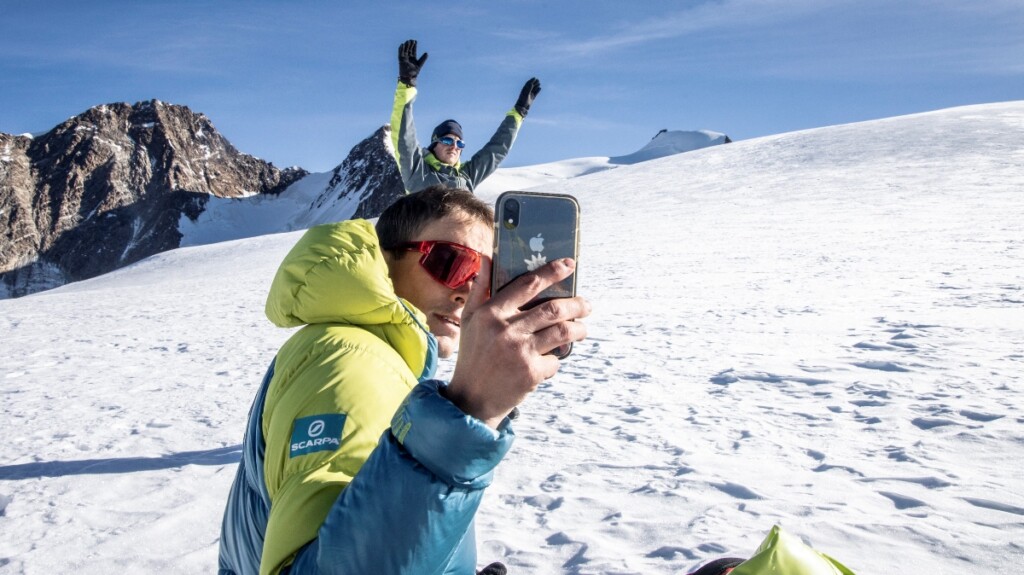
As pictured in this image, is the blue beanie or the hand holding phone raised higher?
the blue beanie

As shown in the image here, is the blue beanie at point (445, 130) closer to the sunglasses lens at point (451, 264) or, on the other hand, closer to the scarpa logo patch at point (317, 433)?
the sunglasses lens at point (451, 264)

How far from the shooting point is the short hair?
161cm

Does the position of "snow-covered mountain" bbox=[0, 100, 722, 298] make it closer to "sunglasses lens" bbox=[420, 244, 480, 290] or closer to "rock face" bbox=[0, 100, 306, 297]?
"rock face" bbox=[0, 100, 306, 297]

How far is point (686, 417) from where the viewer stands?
442 centimetres

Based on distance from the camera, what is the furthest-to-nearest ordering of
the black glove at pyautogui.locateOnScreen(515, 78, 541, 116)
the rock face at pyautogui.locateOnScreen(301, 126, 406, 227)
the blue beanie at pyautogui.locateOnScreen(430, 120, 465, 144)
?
the rock face at pyautogui.locateOnScreen(301, 126, 406, 227) → the black glove at pyautogui.locateOnScreen(515, 78, 541, 116) → the blue beanie at pyautogui.locateOnScreen(430, 120, 465, 144)

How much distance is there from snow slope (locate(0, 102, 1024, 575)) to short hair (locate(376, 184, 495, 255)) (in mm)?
1685

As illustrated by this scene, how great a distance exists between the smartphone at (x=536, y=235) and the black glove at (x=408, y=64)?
3.52 meters

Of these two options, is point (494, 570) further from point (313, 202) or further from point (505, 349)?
point (313, 202)

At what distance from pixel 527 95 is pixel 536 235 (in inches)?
172

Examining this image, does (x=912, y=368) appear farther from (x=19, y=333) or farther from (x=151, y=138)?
(x=151, y=138)

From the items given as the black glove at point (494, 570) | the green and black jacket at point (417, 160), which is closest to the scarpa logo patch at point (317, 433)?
the black glove at point (494, 570)

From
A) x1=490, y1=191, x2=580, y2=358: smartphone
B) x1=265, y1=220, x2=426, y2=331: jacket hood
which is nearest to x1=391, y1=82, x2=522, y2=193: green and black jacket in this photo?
x1=265, y1=220, x2=426, y2=331: jacket hood

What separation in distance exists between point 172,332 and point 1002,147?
745 inches

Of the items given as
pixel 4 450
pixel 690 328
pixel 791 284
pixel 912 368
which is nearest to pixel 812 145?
pixel 791 284
